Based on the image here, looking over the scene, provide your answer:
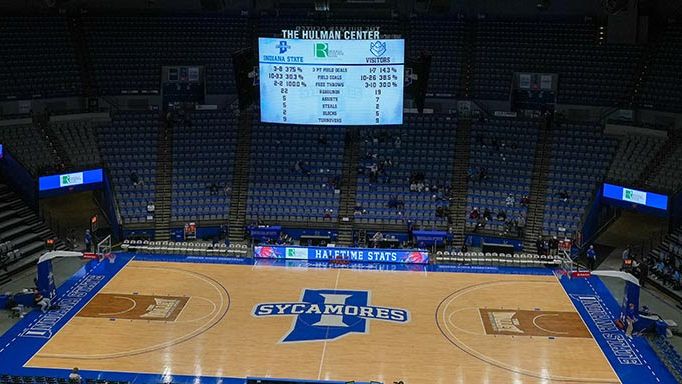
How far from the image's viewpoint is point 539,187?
42.9 m

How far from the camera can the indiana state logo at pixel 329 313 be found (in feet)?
98.5

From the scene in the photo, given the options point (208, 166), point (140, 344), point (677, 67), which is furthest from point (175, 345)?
point (677, 67)

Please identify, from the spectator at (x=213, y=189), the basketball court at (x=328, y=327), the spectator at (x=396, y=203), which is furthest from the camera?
the spectator at (x=213, y=189)

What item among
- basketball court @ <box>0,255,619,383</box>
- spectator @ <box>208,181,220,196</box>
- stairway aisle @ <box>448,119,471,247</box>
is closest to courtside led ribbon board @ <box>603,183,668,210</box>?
basketball court @ <box>0,255,619,383</box>

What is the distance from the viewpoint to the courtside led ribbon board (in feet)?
125

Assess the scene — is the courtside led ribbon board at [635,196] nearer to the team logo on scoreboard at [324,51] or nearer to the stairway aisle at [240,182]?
the team logo on scoreboard at [324,51]

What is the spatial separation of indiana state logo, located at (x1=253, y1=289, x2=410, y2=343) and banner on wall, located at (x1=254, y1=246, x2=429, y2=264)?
3928 mm

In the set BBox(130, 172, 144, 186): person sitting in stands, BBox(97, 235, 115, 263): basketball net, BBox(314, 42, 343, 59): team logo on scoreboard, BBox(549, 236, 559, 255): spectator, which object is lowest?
BBox(97, 235, 115, 263): basketball net

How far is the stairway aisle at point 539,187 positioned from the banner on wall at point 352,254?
635 cm

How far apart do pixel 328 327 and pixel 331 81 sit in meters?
14.9

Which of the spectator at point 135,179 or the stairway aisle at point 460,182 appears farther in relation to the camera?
the spectator at point 135,179

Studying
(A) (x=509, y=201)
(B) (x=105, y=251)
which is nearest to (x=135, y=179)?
(B) (x=105, y=251)

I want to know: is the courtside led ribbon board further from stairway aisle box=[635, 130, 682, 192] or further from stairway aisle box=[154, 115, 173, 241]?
stairway aisle box=[154, 115, 173, 241]

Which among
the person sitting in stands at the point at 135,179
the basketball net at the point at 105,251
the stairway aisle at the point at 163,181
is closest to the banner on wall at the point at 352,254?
the stairway aisle at the point at 163,181
